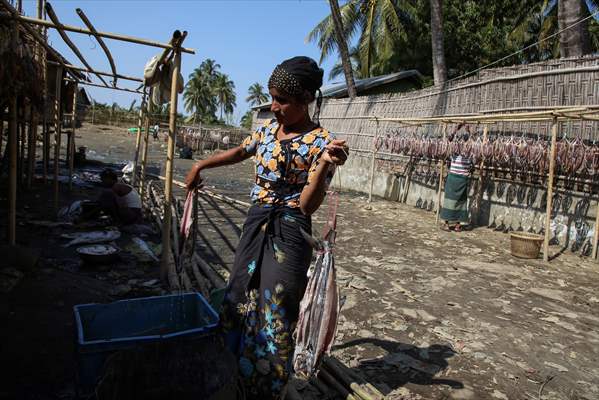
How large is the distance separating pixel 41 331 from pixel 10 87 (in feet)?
9.02

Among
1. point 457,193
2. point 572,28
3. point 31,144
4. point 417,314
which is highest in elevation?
point 572,28

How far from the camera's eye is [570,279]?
608 centimetres

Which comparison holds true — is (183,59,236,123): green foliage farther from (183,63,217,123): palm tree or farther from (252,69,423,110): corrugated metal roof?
(252,69,423,110): corrugated metal roof

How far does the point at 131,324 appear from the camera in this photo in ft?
9.11

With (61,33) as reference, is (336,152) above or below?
below

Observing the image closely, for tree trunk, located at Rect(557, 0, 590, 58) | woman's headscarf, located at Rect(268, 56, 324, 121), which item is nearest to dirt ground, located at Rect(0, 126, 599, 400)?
woman's headscarf, located at Rect(268, 56, 324, 121)

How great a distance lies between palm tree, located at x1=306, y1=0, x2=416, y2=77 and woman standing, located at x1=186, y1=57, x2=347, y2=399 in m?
18.7

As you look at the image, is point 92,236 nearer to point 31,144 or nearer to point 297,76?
point 31,144

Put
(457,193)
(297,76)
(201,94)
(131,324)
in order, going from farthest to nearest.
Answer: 1. (201,94)
2. (457,193)
3. (131,324)
4. (297,76)

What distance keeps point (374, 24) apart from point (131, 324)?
20.4 metres

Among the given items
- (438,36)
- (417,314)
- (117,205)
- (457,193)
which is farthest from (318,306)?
(438,36)

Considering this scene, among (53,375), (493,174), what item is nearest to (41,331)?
(53,375)

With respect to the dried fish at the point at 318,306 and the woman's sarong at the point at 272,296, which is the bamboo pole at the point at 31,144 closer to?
the woman's sarong at the point at 272,296

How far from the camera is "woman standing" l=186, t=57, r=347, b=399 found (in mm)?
2123
